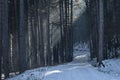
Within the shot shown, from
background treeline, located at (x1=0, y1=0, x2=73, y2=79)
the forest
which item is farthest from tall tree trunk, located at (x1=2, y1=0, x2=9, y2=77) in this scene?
the forest

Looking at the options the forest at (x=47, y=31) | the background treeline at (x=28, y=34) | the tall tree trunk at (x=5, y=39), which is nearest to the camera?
the tall tree trunk at (x=5, y=39)

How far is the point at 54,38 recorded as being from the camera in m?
51.2

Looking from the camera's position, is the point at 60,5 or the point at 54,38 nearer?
the point at 60,5

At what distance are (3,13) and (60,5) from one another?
18456 mm

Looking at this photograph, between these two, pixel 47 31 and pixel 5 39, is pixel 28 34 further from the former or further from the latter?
pixel 5 39

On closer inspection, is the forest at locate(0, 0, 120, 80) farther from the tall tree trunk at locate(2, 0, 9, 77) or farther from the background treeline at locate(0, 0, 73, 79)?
the tall tree trunk at locate(2, 0, 9, 77)

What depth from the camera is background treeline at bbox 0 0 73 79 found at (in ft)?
70.3

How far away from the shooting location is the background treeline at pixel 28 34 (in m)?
21.4

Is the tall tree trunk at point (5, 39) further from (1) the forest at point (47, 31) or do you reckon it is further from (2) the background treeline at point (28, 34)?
(1) the forest at point (47, 31)

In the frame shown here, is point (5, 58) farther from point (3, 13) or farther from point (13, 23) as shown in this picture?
point (13, 23)

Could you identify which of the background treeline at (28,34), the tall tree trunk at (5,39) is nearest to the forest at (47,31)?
the background treeline at (28,34)

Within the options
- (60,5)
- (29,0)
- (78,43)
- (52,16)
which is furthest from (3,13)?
(78,43)

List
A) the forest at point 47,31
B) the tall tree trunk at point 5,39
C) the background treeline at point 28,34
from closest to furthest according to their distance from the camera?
the tall tree trunk at point 5,39, the background treeline at point 28,34, the forest at point 47,31

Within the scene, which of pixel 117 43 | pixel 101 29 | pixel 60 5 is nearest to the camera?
pixel 101 29
